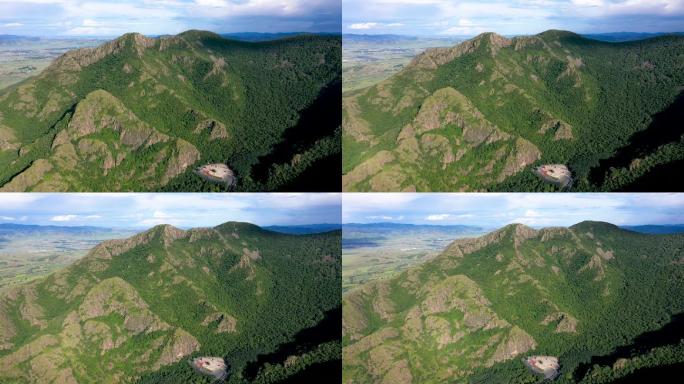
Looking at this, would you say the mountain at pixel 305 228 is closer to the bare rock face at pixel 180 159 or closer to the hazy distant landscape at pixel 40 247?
the bare rock face at pixel 180 159

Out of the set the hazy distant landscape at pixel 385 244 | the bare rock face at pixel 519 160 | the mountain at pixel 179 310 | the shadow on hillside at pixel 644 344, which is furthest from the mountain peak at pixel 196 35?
the shadow on hillside at pixel 644 344

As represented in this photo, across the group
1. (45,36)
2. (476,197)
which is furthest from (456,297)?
(45,36)

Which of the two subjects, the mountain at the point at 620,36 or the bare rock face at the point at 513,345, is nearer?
the bare rock face at the point at 513,345

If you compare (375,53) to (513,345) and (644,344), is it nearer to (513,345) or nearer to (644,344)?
(513,345)

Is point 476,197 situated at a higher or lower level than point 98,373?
higher

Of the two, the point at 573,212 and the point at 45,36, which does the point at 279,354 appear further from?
the point at 45,36

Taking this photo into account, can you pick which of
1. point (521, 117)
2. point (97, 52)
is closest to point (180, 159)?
point (97, 52)
